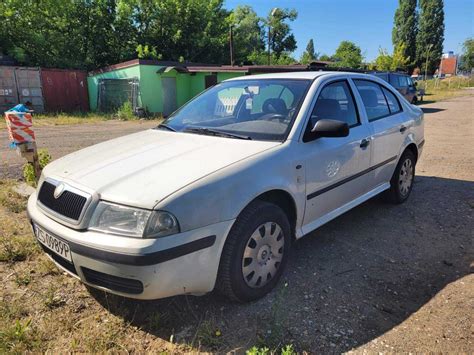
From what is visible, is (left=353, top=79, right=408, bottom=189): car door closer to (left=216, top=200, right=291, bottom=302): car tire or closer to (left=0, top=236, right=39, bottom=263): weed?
(left=216, top=200, right=291, bottom=302): car tire

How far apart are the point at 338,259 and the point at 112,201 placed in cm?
214

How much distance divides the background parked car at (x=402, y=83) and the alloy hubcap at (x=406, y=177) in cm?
1395

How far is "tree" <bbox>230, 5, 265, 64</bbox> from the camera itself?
31.0 meters

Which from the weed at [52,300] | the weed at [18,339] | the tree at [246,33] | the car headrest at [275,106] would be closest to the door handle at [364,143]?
the car headrest at [275,106]

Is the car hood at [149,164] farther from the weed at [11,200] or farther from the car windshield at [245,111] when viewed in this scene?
A: the weed at [11,200]

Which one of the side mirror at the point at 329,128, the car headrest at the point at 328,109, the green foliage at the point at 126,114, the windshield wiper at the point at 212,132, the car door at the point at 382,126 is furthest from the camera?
A: the green foliage at the point at 126,114

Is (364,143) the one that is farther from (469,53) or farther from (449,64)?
(449,64)

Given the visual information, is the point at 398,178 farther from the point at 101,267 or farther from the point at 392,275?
the point at 101,267

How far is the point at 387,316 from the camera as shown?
102 inches

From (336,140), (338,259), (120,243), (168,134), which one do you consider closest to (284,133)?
(336,140)

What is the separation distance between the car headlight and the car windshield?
1132 millimetres

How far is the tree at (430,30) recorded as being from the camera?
57094 millimetres

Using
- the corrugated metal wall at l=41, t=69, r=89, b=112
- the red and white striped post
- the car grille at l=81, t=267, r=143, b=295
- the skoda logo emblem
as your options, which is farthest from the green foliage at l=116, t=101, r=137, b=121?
the car grille at l=81, t=267, r=143, b=295

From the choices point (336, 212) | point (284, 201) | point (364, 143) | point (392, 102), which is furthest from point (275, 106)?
point (392, 102)
